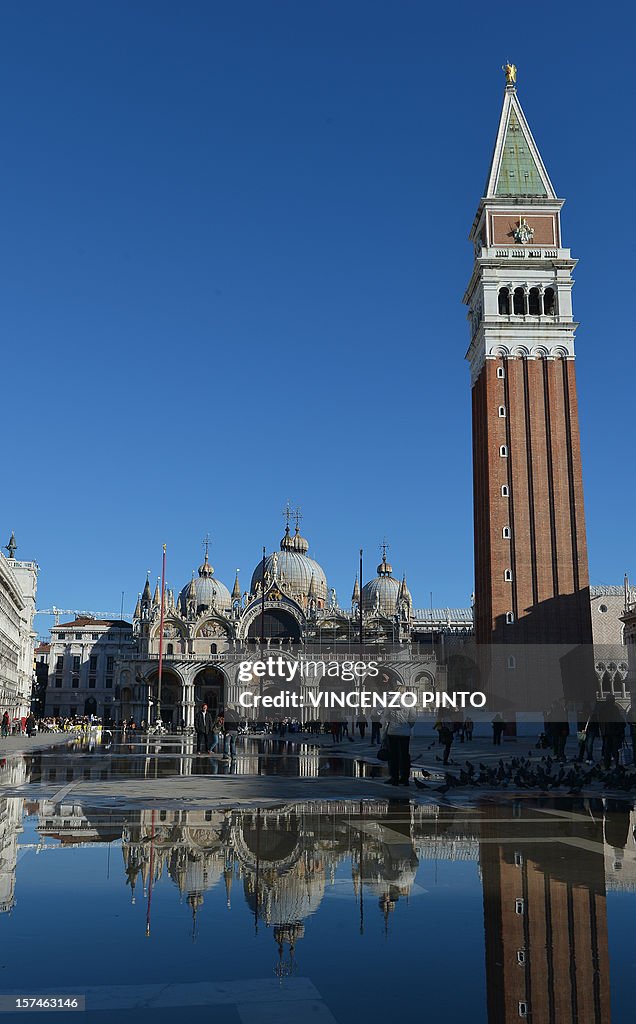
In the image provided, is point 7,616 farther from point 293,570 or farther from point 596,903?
point 596,903

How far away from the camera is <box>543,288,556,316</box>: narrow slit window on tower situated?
6431 centimetres

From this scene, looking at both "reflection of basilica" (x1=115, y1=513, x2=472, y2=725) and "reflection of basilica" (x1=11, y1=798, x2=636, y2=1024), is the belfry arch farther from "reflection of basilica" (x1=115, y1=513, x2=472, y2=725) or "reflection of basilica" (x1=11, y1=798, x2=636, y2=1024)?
"reflection of basilica" (x1=11, y1=798, x2=636, y2=1024)

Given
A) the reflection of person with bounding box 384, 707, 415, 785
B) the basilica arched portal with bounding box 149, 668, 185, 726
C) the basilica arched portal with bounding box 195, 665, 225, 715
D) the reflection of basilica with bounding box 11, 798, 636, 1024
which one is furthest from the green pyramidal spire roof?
the reflection of basilica with bounding box 11, 798, 636, 1024

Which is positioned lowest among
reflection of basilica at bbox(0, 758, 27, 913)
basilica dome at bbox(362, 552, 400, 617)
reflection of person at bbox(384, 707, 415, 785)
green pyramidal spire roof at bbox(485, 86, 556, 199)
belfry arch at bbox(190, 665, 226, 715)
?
reflection of basilica at bbox(0, 758, 27, 913)

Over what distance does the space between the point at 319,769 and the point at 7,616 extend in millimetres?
48108

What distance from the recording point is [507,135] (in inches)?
2761

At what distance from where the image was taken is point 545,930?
664 cm

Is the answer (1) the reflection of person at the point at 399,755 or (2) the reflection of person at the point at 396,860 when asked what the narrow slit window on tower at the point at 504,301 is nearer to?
(1) the reflection of person at the point at 399,755

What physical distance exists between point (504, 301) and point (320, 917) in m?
62.0

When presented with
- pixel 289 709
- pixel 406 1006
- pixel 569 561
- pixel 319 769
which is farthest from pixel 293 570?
pixel 406 1006

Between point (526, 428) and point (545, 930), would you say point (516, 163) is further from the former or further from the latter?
point (545, 930)

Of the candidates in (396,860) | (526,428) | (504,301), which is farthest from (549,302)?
(396,860)

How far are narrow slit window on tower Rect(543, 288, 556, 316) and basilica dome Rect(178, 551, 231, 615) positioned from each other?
59204 millimetres

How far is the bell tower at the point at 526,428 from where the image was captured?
197ft
